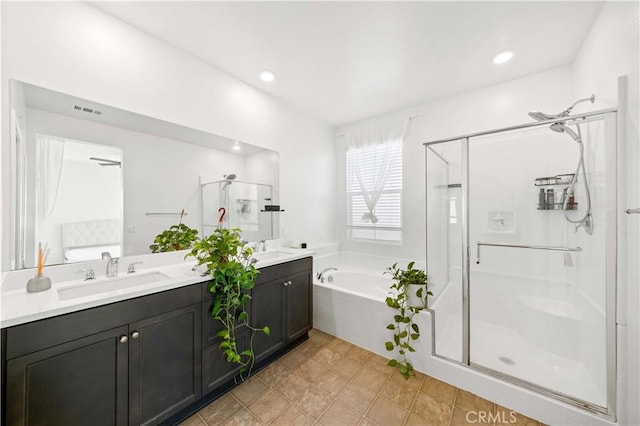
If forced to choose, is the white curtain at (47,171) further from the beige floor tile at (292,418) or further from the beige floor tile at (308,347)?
the beige floor tile at (308,347)

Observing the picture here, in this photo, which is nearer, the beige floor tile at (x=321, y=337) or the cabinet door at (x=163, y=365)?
the cabinet door at (x=163, y=365)

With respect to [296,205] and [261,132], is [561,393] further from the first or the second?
[261,132]

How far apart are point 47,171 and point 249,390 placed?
187cm

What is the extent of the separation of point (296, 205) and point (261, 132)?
95cm

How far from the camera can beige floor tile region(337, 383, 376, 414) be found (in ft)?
5.09

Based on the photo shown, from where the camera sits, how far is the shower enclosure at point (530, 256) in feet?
4.84

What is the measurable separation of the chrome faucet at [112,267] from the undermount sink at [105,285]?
0.07m

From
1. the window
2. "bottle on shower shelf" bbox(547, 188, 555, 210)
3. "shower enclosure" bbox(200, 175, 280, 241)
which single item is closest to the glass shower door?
"bottle on shower shelf" bbox(547, 188, 555, 210)

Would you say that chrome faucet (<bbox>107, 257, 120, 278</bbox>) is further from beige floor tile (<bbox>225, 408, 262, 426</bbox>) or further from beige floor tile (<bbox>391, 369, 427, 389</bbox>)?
beige floor tile (<bbox>391, 369, 427, 389</bbox>)

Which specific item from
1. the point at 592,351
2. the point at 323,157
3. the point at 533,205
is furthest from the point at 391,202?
the point at 592,351

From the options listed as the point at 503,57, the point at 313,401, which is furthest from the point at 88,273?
the point at 503,57

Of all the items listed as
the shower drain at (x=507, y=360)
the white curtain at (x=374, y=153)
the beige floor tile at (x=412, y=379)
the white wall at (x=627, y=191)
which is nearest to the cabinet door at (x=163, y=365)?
the beige floor tile at (x=412, y=379)

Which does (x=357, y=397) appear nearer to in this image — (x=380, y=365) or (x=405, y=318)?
(x=380, y=365)

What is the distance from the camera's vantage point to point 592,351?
5.24 ft
